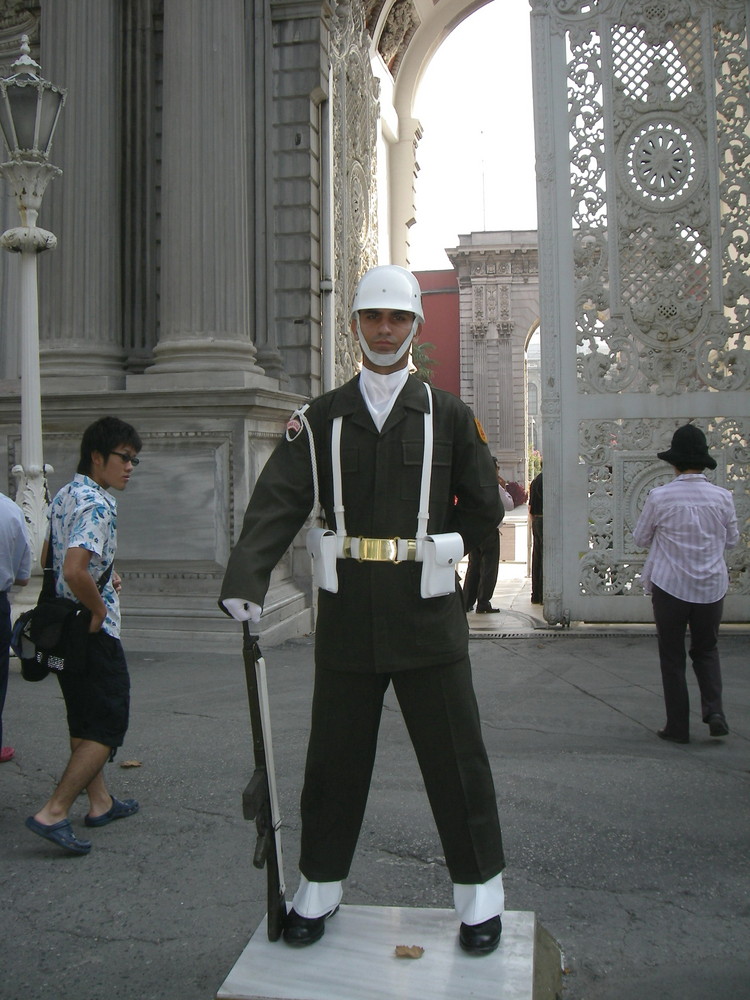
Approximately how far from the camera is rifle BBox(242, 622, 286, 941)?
123 inches

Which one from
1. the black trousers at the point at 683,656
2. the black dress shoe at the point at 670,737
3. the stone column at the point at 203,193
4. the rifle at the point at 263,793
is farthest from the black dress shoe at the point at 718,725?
the stone column at the point at 203,193

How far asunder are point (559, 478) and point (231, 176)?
429cm

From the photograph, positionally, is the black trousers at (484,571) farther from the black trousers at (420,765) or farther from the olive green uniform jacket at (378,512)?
the black trousers at (420,765)

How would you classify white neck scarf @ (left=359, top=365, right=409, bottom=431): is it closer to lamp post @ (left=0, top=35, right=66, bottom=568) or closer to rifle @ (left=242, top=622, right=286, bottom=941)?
rifle @ (left=242, top=622, right=286, bottom=941)

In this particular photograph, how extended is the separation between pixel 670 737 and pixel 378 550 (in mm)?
3643

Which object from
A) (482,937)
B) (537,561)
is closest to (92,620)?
(482,937)

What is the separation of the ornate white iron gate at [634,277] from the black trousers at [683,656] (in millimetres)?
3824

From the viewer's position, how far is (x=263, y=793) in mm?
3207

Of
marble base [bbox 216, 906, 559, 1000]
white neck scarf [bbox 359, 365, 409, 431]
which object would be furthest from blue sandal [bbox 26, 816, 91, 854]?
white neck scarf [bbox 359, 365, 409, 431]

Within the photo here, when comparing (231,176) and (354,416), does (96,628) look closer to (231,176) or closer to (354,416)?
(354,416)

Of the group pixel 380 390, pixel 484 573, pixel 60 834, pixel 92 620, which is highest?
pixel 380 390

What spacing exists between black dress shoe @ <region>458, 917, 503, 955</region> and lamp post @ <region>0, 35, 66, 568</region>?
567cm

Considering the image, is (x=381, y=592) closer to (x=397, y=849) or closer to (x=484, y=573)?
(x=397, y=849)

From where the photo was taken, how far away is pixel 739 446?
397 inches
